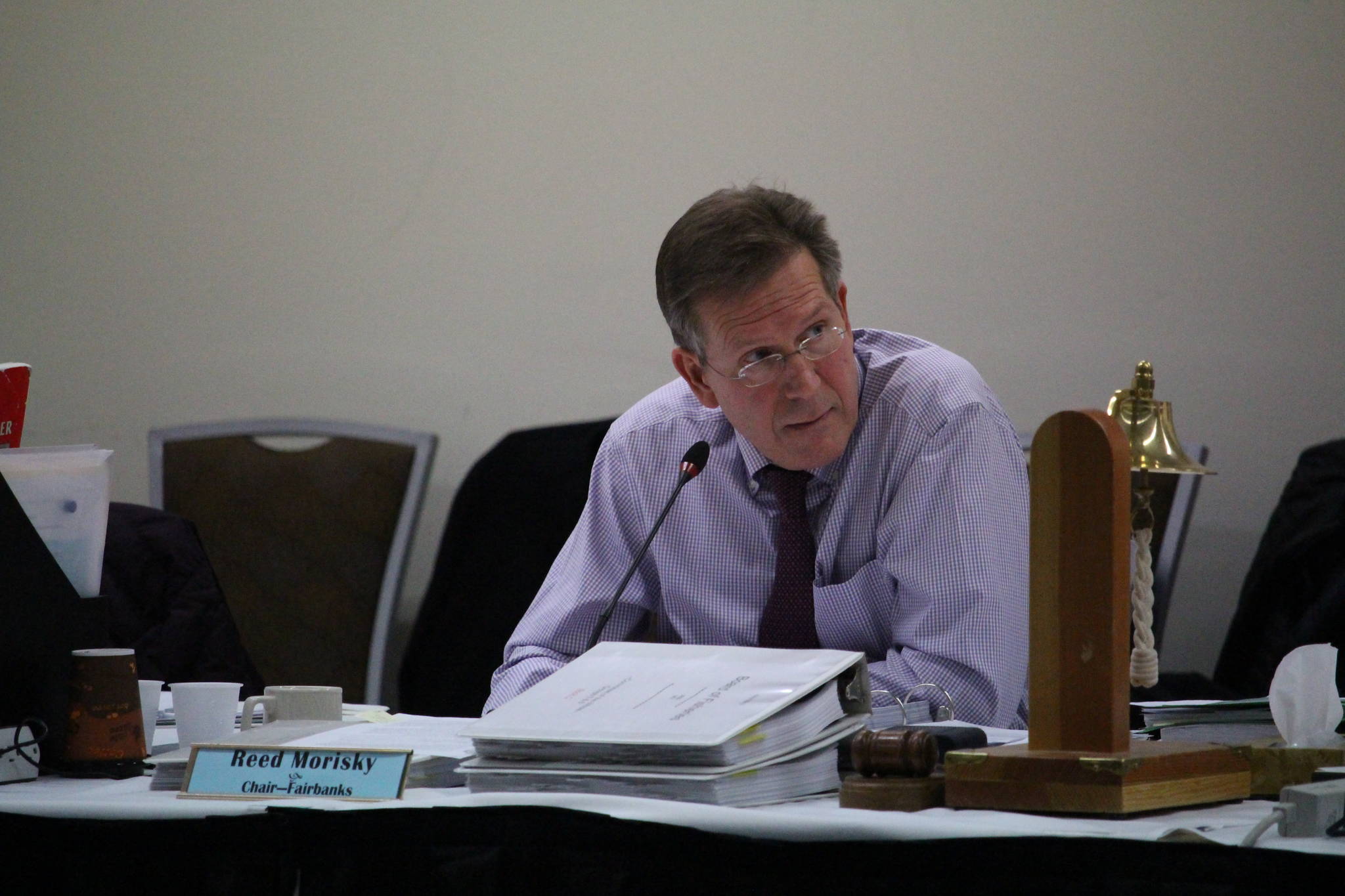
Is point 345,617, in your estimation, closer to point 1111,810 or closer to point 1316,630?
point 1316,630

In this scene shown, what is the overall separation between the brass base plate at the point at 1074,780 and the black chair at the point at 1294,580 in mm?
1677

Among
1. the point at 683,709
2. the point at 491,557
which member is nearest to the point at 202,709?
the point at 683,709

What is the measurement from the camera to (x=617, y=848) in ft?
2.79

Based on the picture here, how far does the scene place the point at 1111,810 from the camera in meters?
0.88

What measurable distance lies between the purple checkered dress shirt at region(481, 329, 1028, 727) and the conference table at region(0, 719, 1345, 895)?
0.63m

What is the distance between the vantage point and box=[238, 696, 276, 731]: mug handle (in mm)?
1192

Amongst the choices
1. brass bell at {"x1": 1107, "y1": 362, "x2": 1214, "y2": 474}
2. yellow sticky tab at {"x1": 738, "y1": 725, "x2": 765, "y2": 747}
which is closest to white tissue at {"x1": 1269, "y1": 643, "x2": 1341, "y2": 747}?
brass bell at {"x1": 1107, "y1": 362, "x2": 1214, "y2": 474}

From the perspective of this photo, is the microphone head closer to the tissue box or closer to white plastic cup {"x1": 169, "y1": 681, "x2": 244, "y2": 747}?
white plastic cup {"x1": 169, "y1": 681, "x2": 244, "y2": 747}

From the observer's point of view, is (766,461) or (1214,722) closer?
(1214,722)

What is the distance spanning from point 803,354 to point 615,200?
1682mm

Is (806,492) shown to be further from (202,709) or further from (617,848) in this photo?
(617,848)

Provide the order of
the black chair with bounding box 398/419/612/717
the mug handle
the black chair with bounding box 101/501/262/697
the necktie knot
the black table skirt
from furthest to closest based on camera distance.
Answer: the black chair with bounding box 398/419/612/717
the black chair with bounding box 101/501/262/697
the necktie knot
the mug handle
the black table skirt

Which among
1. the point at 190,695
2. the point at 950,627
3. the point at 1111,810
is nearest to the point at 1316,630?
the point at 950,627

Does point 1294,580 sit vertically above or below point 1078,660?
below
